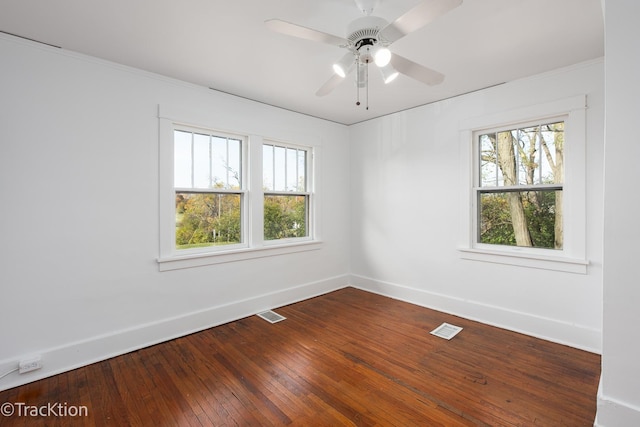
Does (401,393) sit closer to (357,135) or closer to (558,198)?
(558,198)

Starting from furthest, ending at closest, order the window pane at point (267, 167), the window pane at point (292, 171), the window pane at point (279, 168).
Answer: the window pane at point (292, 171)
the window pane at point (279, 168)
the window pane at point (267, 167)

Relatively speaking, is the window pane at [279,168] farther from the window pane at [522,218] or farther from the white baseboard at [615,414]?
the white baseboard at [615,414]

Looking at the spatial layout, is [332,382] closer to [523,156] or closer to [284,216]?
[284,216]

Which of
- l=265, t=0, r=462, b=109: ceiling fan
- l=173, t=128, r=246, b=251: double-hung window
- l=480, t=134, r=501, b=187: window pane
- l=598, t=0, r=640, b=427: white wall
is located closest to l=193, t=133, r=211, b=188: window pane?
l=173, t=128, r=246, b=251: double-hung window

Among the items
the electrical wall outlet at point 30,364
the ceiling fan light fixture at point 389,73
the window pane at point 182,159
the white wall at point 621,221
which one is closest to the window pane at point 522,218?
the white wall at point 621,221

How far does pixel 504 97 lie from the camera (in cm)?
318

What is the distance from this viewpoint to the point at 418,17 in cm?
152

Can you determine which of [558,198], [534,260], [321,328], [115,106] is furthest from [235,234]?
[558,198]

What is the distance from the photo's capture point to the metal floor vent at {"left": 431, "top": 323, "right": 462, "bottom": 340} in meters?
3.02

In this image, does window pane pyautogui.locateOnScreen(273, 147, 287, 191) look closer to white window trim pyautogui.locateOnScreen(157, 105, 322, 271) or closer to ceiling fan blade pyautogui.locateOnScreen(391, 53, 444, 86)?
white window trim pyautogui.locateOnScreen(157, 105, 322, 271)

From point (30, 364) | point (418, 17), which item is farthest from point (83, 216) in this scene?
point (418, 17)

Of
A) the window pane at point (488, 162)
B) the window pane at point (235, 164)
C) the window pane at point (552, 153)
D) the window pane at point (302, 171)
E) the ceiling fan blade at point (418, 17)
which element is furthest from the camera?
the window pane at point (302, 171)

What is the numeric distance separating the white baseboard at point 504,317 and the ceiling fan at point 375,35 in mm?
2592

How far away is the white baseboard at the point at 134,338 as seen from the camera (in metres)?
2.31
